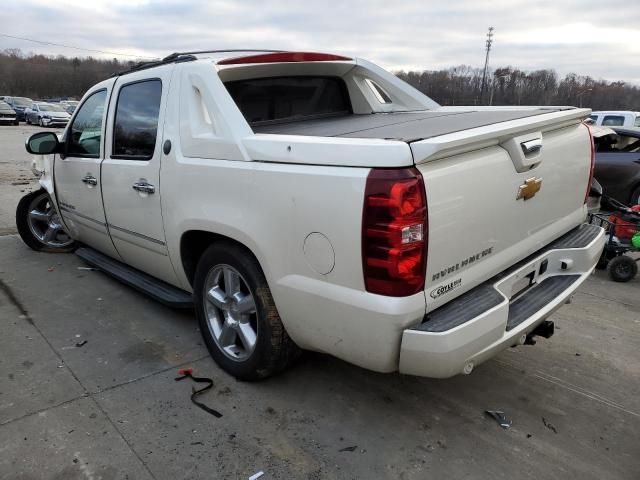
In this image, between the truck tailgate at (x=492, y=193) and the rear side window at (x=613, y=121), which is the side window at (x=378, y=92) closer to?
the truck tailgate at (x=492, y=193)

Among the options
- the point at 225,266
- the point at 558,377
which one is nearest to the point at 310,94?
the point at 225,266

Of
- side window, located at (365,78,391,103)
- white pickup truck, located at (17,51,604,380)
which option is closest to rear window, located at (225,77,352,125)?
white pickup truck, located at (17,51,604,380)

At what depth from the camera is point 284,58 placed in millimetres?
3449

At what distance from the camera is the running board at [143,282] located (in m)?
3.67

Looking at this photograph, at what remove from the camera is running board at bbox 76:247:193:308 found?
3672 millimetres

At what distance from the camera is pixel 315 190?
2.29 metres

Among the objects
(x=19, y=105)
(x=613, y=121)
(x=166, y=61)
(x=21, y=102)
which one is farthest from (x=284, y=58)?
(x=21, y=102)

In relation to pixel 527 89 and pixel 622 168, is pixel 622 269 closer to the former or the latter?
pixel 622 168

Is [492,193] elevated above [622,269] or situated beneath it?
elevated above

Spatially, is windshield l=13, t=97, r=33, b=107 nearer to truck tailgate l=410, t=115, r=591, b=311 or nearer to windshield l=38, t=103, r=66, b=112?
windshield l=38, t=103, r=66, b=112

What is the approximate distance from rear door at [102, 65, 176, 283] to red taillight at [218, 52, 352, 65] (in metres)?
0.49

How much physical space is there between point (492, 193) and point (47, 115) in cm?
3487

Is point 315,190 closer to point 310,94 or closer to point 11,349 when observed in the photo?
point 310,94

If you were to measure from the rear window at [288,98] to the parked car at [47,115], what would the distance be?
30247 millimetres
